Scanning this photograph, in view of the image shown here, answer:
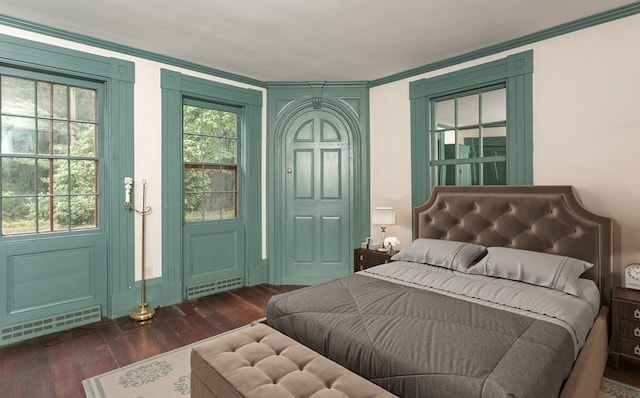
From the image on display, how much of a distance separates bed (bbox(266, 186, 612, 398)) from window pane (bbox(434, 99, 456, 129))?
31.0 inches

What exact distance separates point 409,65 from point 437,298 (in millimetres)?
2727

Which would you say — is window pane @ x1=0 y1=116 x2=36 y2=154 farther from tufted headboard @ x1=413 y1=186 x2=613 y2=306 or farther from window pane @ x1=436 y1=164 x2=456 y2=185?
window pane @ x1=436 y1=164 x2=456 y2=185

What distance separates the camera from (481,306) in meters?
2.03

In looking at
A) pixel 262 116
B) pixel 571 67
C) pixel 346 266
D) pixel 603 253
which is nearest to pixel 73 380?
pixel 346 266

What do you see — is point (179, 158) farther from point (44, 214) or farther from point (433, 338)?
point (433, 338)

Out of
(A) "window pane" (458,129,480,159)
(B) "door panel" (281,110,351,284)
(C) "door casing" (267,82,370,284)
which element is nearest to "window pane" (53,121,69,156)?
(C) "door casing" (267,82,370,284)

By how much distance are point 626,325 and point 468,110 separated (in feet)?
7.40

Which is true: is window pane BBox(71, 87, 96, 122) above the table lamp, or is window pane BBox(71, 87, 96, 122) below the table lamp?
above

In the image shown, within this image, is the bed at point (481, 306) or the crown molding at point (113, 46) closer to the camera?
the bed at point (481, 306)

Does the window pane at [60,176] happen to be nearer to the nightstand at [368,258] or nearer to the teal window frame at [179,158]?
the teal window frame at [179,158]

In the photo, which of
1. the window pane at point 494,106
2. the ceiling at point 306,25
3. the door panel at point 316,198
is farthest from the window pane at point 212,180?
the window pane at point 494,106

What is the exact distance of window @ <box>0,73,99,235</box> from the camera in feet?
9.48

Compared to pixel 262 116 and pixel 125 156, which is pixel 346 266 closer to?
pixel 262 116

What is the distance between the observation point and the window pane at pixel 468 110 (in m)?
3.55
